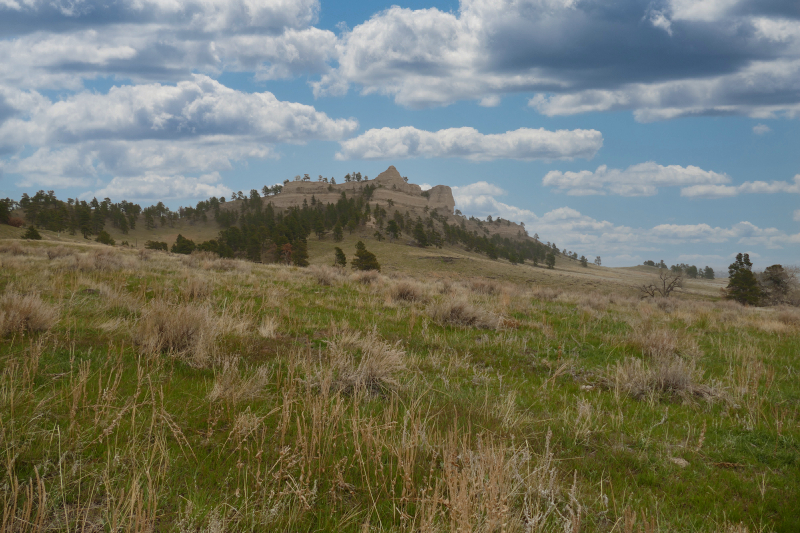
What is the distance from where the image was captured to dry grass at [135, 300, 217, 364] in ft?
18.2

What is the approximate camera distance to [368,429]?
3.26 metres

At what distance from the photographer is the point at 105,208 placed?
124000mm

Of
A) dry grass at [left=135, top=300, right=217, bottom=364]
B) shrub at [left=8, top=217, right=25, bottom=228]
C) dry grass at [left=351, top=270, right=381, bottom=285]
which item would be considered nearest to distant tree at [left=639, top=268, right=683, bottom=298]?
dry grass at [left=351, top=270, right=381, bottom=285]

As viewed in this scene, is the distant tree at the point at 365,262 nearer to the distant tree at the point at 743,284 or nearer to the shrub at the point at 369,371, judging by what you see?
the distant tree at the point at 743,284

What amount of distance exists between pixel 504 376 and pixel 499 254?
132m

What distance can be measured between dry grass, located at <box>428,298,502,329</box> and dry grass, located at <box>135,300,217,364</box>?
18.6ft

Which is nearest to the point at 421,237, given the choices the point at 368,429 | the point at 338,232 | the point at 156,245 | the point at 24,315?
the point at 338,232

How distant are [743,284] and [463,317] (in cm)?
5883

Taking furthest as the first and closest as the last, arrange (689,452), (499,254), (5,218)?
1. (499,254)
2. (5,218)
3. (689,452)

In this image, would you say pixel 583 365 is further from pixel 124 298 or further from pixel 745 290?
pixel 745 290

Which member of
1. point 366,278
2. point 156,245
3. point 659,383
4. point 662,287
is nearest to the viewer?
point 659,383

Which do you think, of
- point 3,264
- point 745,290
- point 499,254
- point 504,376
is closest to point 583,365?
point 504,376

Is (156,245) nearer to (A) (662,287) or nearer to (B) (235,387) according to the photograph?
(A) (662,287)

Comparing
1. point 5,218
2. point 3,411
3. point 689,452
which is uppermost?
point 5,218
